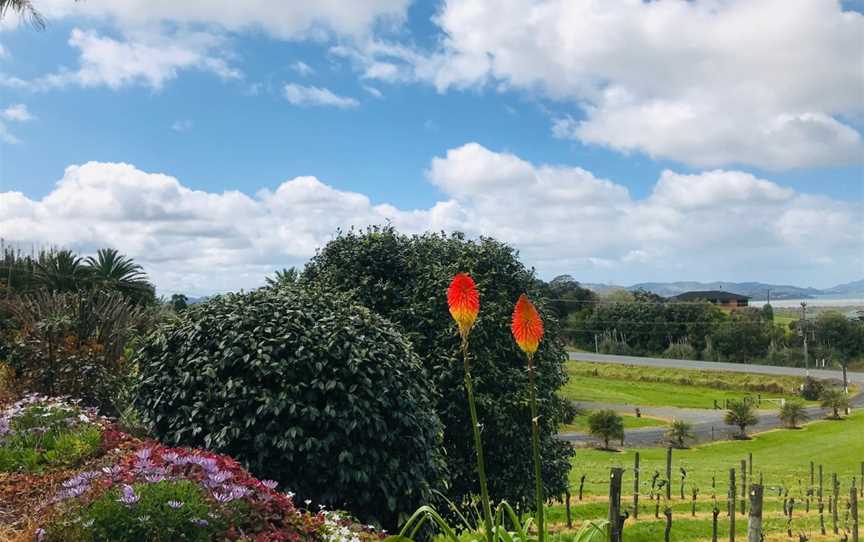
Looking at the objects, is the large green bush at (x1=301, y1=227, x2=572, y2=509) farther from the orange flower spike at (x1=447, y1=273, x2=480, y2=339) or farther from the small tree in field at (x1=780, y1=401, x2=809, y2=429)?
the small tree in field at (x1=780, y1=401, x2=809, y2=429)

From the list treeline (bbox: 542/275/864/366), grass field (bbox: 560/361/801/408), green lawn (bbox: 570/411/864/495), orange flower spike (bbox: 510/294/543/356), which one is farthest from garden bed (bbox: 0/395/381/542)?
treeline (bbox: 542/275/864/366)

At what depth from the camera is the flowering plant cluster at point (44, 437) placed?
600 centimetres

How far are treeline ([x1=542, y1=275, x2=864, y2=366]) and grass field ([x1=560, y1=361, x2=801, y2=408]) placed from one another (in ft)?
30.6

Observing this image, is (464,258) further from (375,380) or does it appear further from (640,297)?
(640,297)

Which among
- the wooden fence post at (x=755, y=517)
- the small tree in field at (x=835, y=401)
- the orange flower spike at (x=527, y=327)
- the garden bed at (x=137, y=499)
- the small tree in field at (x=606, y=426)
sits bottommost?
the small tree in field at (x=606, y=426)

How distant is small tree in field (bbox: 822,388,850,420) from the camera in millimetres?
43244

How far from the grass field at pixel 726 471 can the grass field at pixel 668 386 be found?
9844 millimetres

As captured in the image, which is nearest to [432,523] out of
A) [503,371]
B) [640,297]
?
[503,371]

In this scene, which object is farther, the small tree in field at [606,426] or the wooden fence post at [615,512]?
the small tree in field at [606,426]

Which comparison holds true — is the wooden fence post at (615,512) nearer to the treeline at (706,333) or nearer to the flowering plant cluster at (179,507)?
the flowering plant cluster at (179,507)

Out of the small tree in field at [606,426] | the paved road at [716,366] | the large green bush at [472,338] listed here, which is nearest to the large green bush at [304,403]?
the large green bush at [472,338]

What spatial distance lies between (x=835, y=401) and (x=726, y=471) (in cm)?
2040

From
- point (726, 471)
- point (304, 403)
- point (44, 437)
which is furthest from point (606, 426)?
point (44, 437)

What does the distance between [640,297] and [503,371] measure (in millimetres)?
75352
